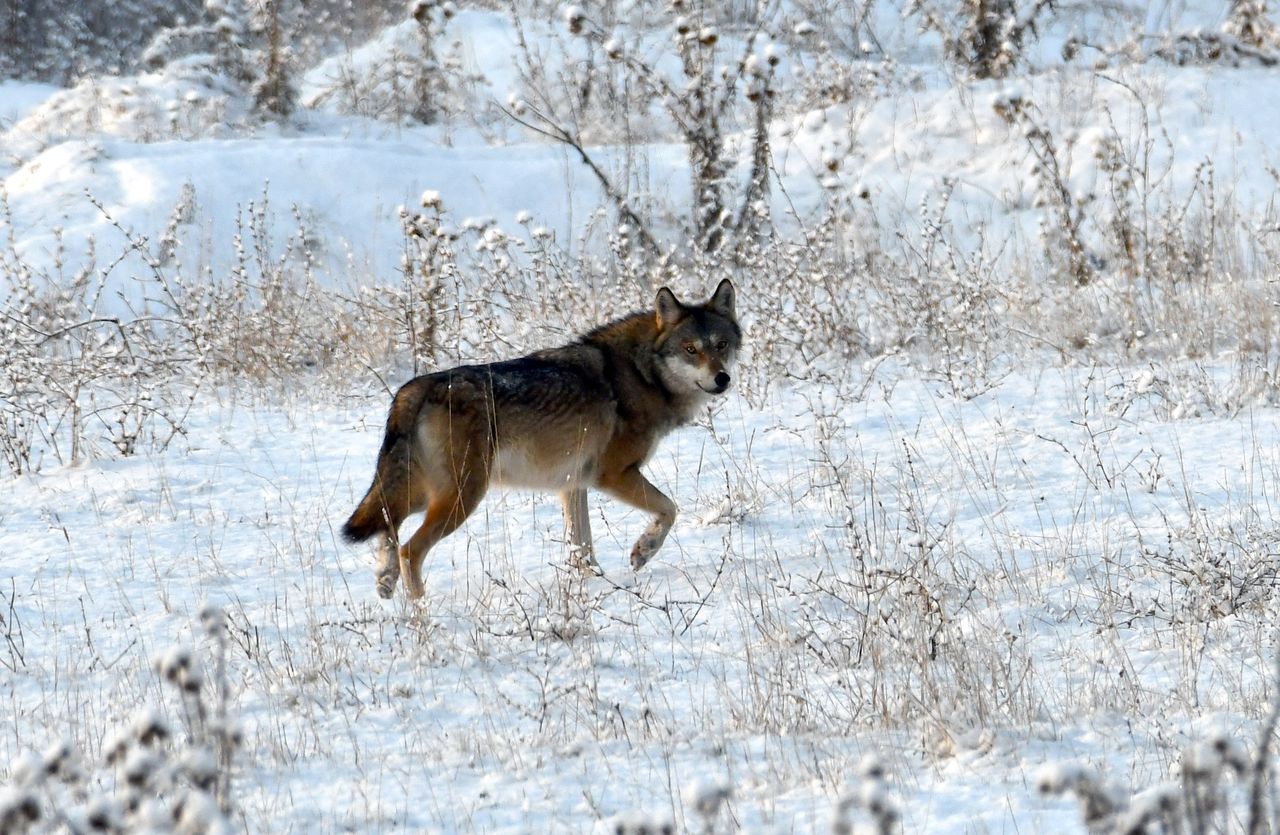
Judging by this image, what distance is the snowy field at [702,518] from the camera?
3.57m

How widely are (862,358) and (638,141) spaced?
20.9ft

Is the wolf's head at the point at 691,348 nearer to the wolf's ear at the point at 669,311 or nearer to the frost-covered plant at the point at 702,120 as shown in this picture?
the wolf's ear at the point at 669,311

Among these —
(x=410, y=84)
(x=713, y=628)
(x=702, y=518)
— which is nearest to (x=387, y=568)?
Result: (x=713, y=628)

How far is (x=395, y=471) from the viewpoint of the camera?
17.7ft

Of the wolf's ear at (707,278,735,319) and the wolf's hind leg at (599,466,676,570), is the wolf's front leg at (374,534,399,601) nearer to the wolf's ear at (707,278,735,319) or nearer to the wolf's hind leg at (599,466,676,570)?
the wolf's hind leg at (599,466,676,570)

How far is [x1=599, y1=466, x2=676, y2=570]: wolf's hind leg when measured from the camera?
19.4 feet

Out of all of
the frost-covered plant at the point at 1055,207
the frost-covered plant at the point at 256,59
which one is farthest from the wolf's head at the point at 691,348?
the frost-covered plant at the point at 256,59

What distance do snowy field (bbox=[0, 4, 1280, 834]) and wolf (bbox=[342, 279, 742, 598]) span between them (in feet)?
1.07

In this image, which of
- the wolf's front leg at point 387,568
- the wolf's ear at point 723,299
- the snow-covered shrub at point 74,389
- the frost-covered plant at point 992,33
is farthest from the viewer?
the frost-covered plant at point 992,33

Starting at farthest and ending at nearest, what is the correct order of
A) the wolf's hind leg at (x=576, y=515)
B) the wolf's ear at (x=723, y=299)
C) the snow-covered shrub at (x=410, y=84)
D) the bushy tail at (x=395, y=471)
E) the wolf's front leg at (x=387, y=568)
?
1. the snow-covered shrub at (x=410, y=84)
2. the wolf's ear at (x=723, y=299)
3. the wolf's hind leg at (x=576, y=515)
4. the wolf's front leg at (x=387, y=568)
5. the bushy tail at (x=395, y=471)

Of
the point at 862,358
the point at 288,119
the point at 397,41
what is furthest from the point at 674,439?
the point at 397,41

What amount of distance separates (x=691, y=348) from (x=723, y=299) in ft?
2.01

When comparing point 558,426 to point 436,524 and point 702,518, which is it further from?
point 702,518

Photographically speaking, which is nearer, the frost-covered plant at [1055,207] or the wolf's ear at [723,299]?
the wolf's ear at [723,299]
